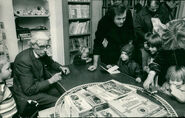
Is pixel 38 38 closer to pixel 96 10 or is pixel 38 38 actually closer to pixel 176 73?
pixel 176 73

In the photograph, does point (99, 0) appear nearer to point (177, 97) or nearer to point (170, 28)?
point (170, 28)

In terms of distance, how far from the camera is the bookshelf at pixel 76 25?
10.6ft

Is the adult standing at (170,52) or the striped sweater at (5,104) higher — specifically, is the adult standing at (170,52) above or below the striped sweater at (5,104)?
above

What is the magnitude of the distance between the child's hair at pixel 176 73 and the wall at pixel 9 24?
2651 mm

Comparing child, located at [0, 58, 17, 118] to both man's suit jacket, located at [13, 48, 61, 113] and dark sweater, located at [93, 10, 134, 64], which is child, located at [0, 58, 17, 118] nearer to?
man's suit jacket, located at [13, 48, 61, 113]

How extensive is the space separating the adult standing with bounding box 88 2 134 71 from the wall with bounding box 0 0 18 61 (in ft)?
5.49

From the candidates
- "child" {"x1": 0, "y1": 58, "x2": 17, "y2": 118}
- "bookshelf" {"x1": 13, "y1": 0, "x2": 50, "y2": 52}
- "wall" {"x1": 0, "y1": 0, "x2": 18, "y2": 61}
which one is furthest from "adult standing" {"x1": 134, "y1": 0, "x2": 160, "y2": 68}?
"wall" {"x1": 0, "y1": 0, "x2": 18, "y2": 61}

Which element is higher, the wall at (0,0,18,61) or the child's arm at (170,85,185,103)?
the wall at (0,0,18,61)

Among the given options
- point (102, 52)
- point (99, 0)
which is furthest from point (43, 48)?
point (99, 0)

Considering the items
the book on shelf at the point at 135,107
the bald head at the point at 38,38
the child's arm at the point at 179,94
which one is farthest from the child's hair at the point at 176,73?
the bald head at the point at 38,38

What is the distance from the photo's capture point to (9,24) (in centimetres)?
284

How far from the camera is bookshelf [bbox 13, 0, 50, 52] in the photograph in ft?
9.76

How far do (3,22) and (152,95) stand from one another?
268cm

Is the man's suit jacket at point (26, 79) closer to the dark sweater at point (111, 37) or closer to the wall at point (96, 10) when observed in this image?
the dark sweater at point (111, 37)
